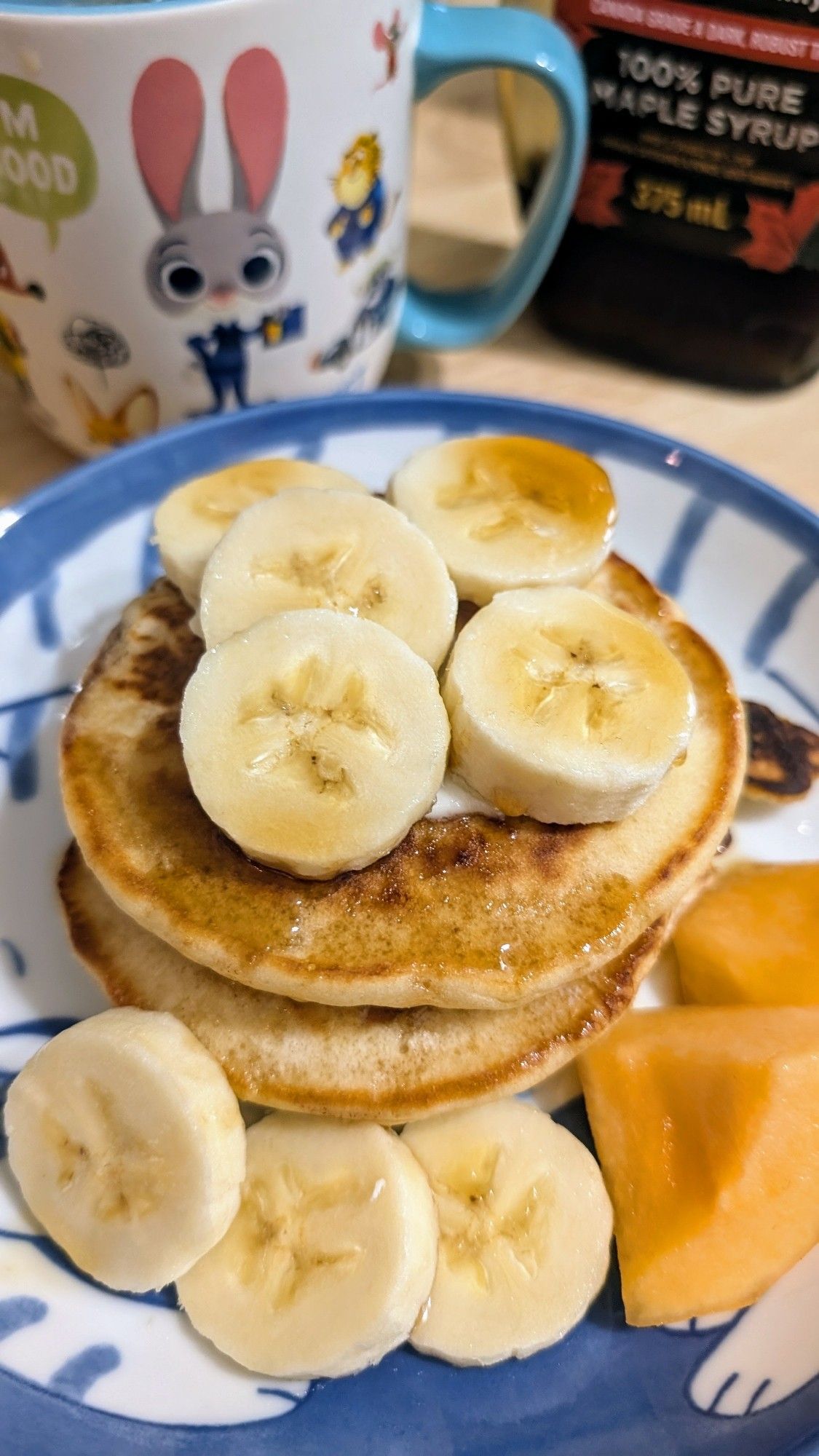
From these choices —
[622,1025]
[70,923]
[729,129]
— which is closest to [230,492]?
[70,923]

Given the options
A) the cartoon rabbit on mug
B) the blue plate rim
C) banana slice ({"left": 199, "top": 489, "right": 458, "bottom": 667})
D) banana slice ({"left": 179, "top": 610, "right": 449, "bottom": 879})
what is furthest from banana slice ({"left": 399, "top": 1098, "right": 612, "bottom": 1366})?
the cartoon rabbit on mug

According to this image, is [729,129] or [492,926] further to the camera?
[729,129]

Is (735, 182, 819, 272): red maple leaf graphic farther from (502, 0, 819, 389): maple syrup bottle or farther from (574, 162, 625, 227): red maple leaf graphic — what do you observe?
(574, 162, 625, 227): red maple leaf graphic

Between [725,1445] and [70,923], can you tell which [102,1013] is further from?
[725,1445]

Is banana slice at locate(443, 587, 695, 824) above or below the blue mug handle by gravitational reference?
below

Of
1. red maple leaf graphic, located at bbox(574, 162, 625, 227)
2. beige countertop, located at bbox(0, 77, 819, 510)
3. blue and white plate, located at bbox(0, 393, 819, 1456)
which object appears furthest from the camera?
beige countertop, located at bbox(0, 77, 819, 510)

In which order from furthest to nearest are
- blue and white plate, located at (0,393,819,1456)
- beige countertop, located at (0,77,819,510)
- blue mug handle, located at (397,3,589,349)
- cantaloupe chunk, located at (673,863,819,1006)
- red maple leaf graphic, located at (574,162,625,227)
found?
beige countertop, located at (0,77,819,510), red maple leaf graphic, located at (574,162,625,227), blue mug handle, located at (397,3,589,349), cantaloupe chunk, located at (673,863,819,1006), blue and white plate, located at (0,393,819,1456)

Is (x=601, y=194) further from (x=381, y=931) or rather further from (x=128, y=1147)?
(x=128, y=1147)

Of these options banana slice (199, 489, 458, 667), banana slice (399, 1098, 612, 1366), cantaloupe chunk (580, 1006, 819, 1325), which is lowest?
banana slice (399, 1098, 612, 1366)
